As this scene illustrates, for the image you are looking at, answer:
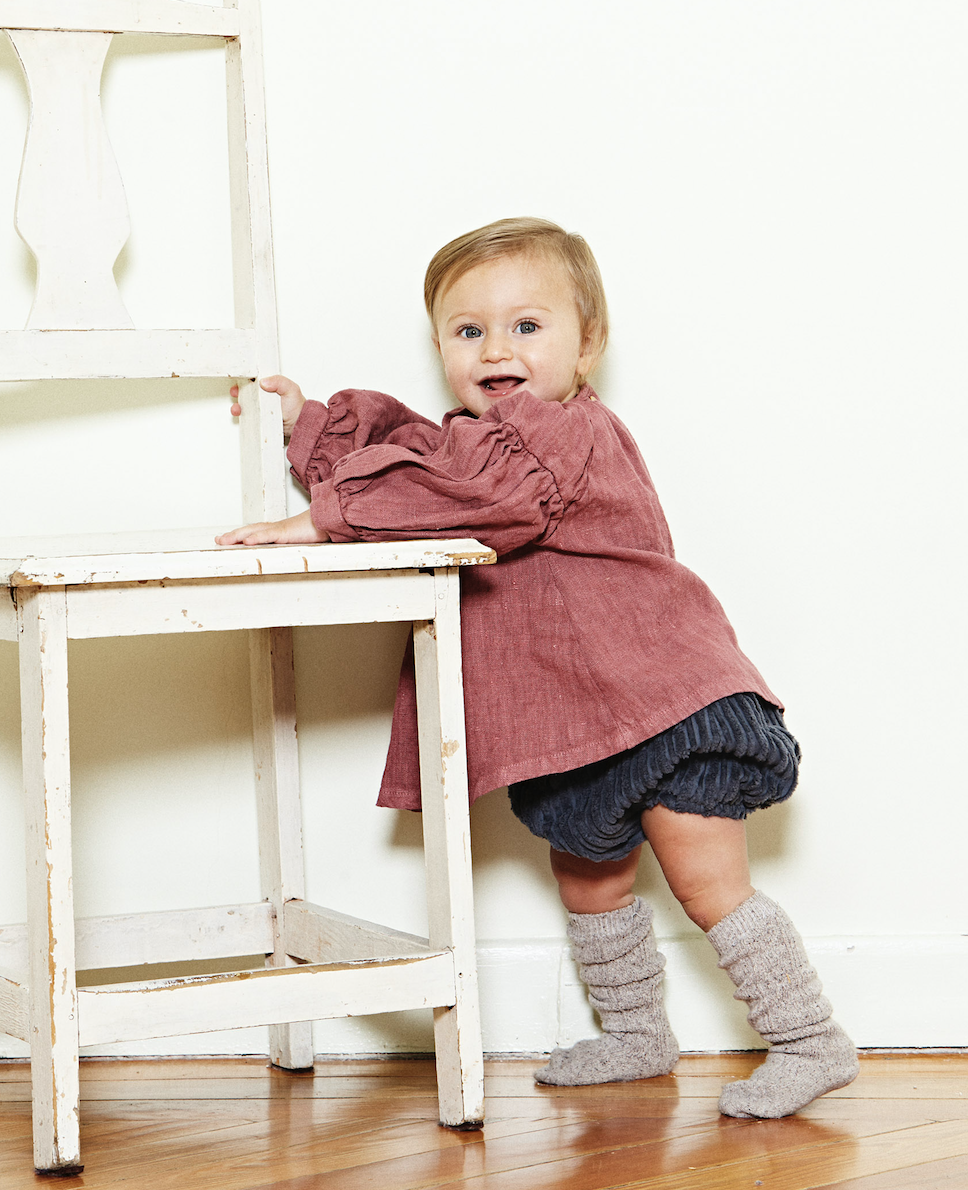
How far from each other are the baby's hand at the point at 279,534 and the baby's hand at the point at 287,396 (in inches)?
8.0

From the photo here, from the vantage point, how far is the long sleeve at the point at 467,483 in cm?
97

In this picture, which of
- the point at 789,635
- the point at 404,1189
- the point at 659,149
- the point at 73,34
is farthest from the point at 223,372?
the point at 404,1189

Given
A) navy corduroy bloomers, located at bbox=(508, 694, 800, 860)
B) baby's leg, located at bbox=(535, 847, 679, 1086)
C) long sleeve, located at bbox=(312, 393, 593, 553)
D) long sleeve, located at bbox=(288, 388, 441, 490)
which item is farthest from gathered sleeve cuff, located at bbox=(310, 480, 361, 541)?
baby's leg, located at bbox=(535, 847, 679, 1086)

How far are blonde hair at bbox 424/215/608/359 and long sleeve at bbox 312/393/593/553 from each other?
0.16 meters

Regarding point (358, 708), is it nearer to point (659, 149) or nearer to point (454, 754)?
point (454, 754)

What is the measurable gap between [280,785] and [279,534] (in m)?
0.30

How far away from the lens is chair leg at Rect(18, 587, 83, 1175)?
854 millimetres

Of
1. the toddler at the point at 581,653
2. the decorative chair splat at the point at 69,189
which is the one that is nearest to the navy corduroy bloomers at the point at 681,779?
the toddler at the point at 581,653

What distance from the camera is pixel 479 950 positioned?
1214mm

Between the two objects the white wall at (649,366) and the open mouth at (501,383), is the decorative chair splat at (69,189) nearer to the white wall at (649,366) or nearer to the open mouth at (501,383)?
the white wall at (649,366)

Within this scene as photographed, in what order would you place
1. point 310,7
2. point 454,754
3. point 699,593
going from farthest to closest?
point 310,7, point 699,593, point 454,754

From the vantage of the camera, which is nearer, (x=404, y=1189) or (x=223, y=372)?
(x=404, y=1189)

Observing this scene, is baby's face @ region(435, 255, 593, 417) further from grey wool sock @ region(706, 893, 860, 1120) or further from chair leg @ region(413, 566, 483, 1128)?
grey wool sock @ region(706, 893, 860, 1120)

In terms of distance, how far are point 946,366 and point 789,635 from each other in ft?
0.94
